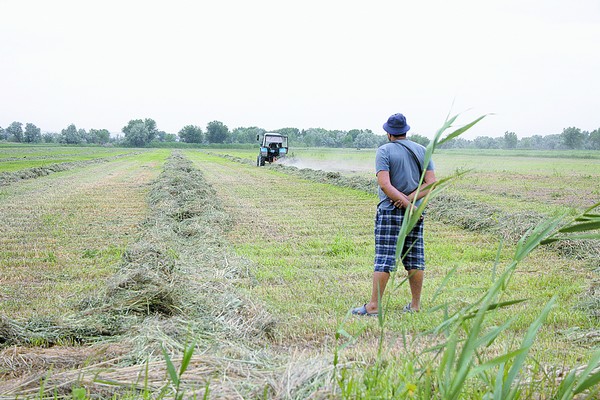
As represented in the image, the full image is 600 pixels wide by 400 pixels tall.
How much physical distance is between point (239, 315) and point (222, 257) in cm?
279

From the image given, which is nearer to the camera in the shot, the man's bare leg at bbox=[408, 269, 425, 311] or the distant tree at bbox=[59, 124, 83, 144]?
the man's bare leg at bbox=[408, 269, 425, 311]

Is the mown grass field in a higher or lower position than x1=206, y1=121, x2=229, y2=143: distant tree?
lower

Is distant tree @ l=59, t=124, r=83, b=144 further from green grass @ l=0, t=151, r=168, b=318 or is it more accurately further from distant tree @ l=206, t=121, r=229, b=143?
green grass @ l=0, t=151, r=168, b=318

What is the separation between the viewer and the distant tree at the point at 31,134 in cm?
12481

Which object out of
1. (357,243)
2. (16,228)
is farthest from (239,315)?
(16,228)

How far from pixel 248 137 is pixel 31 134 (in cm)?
4753

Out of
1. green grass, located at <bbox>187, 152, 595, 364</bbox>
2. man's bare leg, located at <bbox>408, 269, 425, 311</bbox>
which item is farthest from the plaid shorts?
green grass, located at <bbox>187, 152, 595, 364</bbox>

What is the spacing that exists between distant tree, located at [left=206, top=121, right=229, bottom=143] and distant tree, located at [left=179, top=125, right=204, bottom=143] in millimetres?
2164

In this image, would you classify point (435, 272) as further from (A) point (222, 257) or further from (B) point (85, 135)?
(B) point (85, 135)

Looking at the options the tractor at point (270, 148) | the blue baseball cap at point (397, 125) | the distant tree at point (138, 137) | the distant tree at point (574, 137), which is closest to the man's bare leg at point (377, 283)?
the blue baseball cap at point (397, 125)

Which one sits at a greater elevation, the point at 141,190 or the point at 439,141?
the point at 439,141

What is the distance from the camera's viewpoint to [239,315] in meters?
5.21

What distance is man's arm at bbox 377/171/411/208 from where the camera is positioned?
541cm

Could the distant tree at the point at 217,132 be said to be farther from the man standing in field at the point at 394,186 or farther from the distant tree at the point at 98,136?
the man standing in field at the point at 394,186
